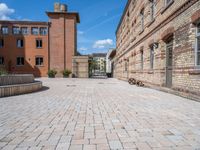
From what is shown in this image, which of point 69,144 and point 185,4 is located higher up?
point 185,4

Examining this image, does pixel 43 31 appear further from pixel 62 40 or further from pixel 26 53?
pixel 26 53

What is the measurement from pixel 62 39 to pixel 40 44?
440 cm

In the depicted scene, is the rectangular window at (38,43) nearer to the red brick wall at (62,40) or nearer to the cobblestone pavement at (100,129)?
the red brick wall at (62,40)

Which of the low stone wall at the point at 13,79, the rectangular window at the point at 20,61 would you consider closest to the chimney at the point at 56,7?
the rectangular window at the point at 20,61

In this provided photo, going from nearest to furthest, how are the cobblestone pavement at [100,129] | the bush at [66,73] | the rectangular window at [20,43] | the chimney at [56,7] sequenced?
the cobblestone pavement at [100,129]
the bush at [66,73]
the rectangular window at [20,43]
the chimney at [56,7]

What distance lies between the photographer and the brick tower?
34938mm

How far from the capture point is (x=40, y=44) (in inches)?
1396

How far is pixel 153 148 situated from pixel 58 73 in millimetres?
32991

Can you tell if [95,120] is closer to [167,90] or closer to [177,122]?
[177,122]

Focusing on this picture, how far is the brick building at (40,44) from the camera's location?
35000mm

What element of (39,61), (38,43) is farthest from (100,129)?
(38,43)

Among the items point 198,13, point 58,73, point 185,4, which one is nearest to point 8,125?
point 198,13

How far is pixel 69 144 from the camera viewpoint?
11.7 feet

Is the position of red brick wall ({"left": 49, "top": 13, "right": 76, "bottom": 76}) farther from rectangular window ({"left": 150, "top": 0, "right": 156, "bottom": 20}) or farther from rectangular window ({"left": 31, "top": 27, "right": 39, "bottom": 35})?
rectangular window ({"left": 150, "top": 0, "right": 156, "bottom": 20})
